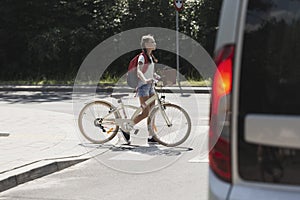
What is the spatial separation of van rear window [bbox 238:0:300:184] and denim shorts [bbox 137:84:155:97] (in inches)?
239

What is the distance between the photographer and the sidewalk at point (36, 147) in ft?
21.2

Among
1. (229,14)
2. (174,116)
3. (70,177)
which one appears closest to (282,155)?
(229,14)

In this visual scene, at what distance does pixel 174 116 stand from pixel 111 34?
1504cm

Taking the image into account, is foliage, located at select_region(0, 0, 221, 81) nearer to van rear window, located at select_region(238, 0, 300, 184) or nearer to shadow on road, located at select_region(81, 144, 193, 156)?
shadow on road, located at select_region(81, 144, 193, 156)

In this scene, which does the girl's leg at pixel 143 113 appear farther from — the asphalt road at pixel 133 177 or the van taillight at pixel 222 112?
the van taillight at pixel 222 112

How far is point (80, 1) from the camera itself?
23359 millimetres

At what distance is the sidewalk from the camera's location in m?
6.46

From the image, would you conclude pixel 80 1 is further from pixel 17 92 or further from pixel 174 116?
pixel 174 116

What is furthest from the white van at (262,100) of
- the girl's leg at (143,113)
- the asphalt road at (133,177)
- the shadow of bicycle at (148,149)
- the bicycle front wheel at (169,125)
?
the girl's leg at (143,113)

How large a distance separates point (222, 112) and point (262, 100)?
26 cm

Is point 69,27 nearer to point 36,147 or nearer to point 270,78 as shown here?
point 36,147

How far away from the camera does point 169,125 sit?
27.6 ft

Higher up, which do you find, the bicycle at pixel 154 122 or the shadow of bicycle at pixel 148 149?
the bicycle at pixel 154 122

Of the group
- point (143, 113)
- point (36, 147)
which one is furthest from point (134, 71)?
point (36, 147)
